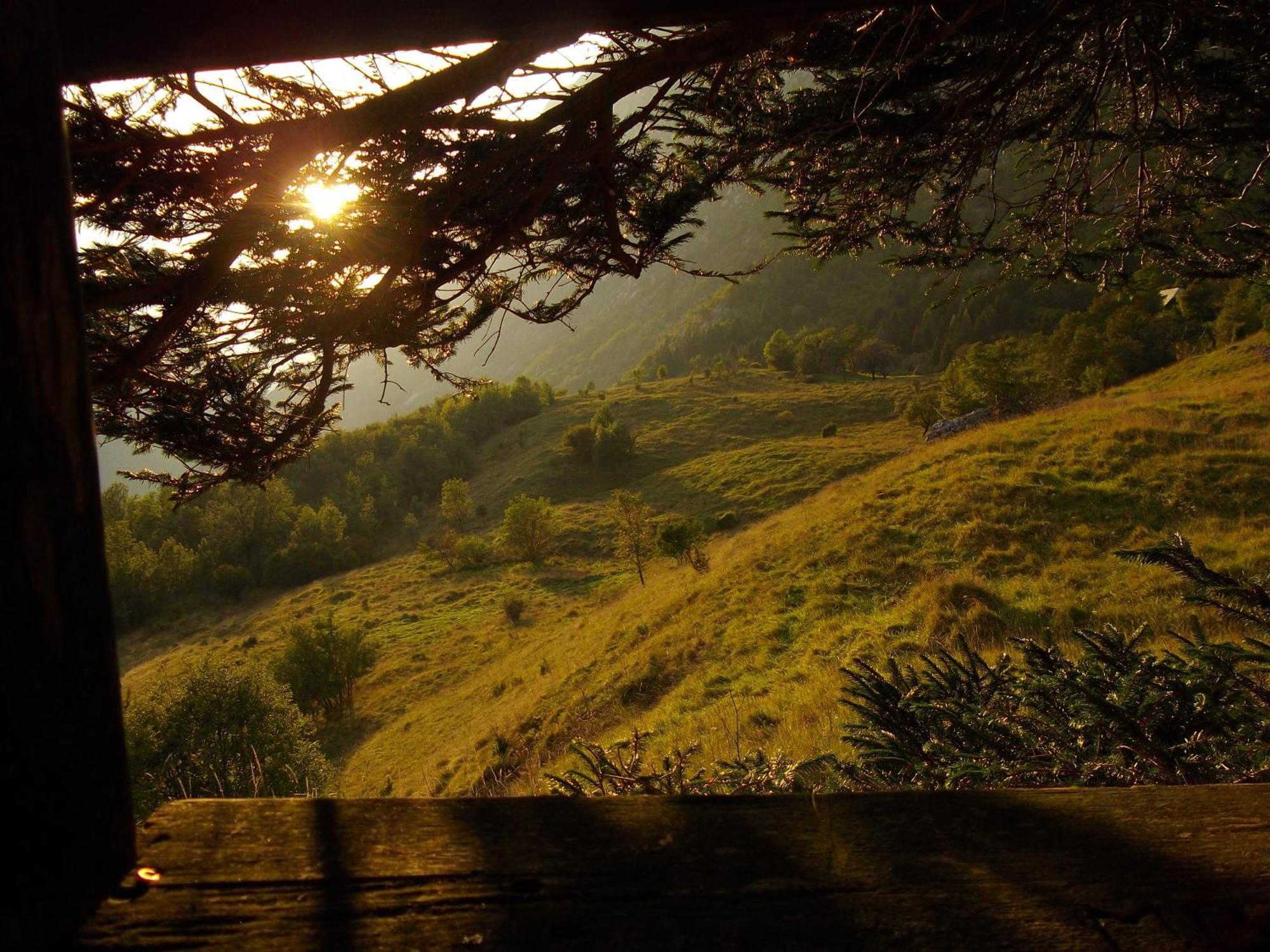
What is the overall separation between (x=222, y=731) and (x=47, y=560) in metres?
20.2

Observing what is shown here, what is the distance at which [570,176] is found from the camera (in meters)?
3.15

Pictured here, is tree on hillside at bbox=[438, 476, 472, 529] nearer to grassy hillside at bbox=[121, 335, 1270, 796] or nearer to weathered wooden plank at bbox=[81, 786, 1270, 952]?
grassy hillside at bbox=[121, 335, 1270, 796]

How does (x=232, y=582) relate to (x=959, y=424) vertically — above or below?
below

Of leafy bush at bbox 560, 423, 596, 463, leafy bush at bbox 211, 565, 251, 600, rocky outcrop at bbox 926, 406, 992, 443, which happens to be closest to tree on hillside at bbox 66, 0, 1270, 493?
rocky outcrop at bbox 926, 406, 992, 443

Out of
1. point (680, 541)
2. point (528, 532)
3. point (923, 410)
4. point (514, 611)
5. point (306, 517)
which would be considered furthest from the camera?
point (306, 517)

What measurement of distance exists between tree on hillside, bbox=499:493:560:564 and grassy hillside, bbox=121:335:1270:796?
6.60 meters

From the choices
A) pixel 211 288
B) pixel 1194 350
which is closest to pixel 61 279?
pixel 211 288

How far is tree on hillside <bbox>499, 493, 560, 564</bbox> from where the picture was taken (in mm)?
41406

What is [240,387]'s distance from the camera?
3.61m

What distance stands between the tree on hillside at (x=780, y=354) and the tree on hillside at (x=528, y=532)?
141ft

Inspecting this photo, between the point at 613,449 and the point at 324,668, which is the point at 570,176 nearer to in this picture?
the point at 324,668

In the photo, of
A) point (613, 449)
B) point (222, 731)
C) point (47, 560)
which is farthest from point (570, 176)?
point (613, 449)

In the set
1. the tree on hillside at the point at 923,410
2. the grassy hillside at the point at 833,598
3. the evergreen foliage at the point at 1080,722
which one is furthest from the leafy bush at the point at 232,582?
the evergreen foliage at the point at 1080,722

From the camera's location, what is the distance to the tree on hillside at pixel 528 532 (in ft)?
136
